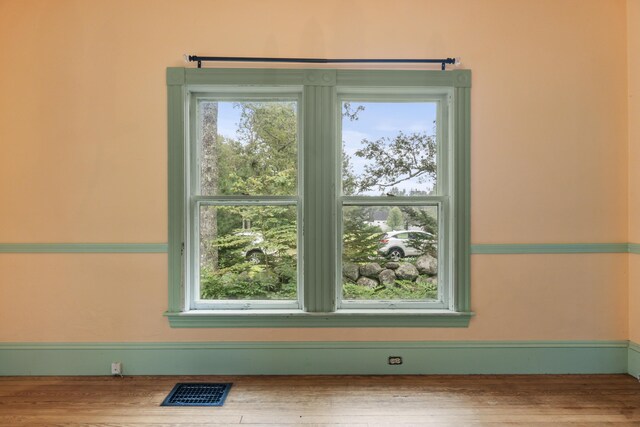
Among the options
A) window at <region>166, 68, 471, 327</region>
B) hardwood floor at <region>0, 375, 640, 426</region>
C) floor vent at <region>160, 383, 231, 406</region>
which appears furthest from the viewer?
window at <region>166, 68, 471, 327</region>

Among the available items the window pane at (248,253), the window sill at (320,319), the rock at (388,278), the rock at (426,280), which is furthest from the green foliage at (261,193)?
the rock at (426,280)

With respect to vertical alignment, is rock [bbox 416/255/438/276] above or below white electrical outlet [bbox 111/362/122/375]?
above

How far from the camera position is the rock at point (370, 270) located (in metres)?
2.73

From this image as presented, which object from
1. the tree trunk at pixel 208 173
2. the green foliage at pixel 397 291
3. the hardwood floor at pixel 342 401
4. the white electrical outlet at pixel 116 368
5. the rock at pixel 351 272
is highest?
the tree trunk at pixel 208 173

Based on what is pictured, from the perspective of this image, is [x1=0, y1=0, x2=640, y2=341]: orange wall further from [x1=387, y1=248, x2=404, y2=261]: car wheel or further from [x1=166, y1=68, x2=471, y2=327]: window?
[x1=387, y1=248, x2=404, y2=261]: car wheel

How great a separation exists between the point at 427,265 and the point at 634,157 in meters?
1.68

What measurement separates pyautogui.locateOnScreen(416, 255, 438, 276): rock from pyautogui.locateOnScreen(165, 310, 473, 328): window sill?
31cm

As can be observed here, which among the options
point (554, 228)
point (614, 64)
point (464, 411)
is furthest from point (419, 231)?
point (614, 64)

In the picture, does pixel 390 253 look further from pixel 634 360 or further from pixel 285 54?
pixel 634 360

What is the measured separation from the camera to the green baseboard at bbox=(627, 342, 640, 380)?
2555 mm

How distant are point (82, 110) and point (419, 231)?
104 inches

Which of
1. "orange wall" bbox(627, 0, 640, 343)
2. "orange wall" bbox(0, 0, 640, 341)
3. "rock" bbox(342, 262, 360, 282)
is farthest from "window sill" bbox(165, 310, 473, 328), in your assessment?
"orange wall" bbox(627, 0, 640, 343)

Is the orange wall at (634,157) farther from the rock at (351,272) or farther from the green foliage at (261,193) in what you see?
the green foliage at (261,193)

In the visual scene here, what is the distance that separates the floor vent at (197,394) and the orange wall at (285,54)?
1.07 ft
